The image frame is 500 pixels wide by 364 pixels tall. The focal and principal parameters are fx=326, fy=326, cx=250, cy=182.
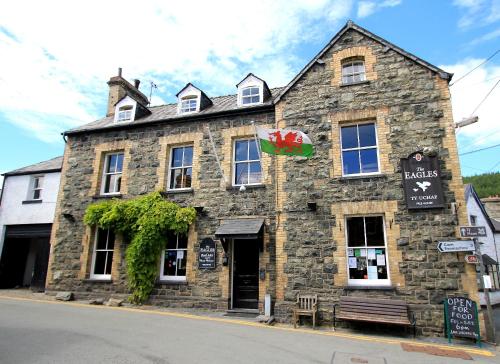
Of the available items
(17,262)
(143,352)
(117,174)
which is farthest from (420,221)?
(17,262)

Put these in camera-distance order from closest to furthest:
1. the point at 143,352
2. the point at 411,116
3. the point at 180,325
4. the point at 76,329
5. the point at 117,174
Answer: the point at 143,352 → the point at 76,329 → the point at 180,325 → the point at 411,116 → the point at 117,174

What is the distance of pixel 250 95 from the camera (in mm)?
13117

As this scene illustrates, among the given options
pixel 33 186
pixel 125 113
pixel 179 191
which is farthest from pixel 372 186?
pixel 33 186

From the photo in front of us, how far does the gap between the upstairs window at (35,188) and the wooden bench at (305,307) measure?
1416 centimetres

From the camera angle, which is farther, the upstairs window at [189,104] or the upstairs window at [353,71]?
the upstairs window at [189,104]

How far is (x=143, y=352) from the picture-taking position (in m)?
6.31

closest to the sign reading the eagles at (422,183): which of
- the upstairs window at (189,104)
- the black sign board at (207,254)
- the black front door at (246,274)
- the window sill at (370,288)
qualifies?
→ the window sill at (370,288)

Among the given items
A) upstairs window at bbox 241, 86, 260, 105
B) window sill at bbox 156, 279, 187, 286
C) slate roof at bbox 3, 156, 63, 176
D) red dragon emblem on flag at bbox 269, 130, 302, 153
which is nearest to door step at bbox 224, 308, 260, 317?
window sill at bbox 156, 279, 187, 286

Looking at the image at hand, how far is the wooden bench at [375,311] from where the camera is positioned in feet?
28.6

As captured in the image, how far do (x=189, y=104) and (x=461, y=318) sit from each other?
39.7 ft

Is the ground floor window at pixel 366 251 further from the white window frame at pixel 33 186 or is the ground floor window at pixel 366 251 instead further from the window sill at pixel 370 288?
the white window frame at pixel 33 186

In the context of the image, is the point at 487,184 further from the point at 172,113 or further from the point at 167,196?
the point at 167,196

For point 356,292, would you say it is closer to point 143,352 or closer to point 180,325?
point 180,325

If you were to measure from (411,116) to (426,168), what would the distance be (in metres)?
1.80
